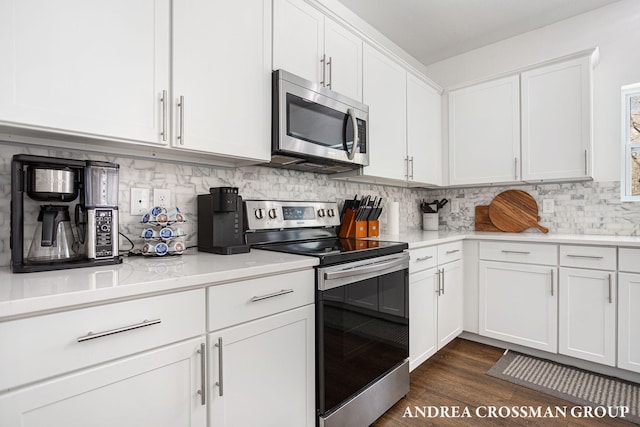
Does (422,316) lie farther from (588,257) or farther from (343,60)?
(343,60)

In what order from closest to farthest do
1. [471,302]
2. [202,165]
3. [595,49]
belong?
[202,165], [595,49], [471,302]

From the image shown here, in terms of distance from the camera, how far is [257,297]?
1219mm

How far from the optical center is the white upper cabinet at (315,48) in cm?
174

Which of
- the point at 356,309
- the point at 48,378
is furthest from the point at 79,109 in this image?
the point at 356,309

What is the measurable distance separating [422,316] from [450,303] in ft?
1.62

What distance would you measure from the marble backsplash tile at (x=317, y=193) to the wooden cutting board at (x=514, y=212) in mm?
59

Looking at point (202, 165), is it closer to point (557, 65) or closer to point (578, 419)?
point (578, 419)

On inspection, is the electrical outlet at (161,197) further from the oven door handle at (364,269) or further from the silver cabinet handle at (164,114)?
the oven door handle at (364,269)

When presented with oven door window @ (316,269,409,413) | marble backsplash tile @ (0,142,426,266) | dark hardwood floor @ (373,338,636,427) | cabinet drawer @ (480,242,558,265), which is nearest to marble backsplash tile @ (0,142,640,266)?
marble backsplash tile @ (0,142,426,266)

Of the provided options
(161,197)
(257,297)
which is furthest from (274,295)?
(161,197)

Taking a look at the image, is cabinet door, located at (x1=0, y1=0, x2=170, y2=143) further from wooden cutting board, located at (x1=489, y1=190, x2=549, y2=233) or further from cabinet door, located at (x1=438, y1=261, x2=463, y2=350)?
wooden cutting board, located at (x1=489, y1=190, x2=549, y2=233)

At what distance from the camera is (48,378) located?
2.62ft

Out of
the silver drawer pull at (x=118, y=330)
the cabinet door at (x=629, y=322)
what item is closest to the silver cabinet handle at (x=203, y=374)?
the silver drawer pull at (x=118, y=330)

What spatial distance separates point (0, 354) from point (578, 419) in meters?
2.45
